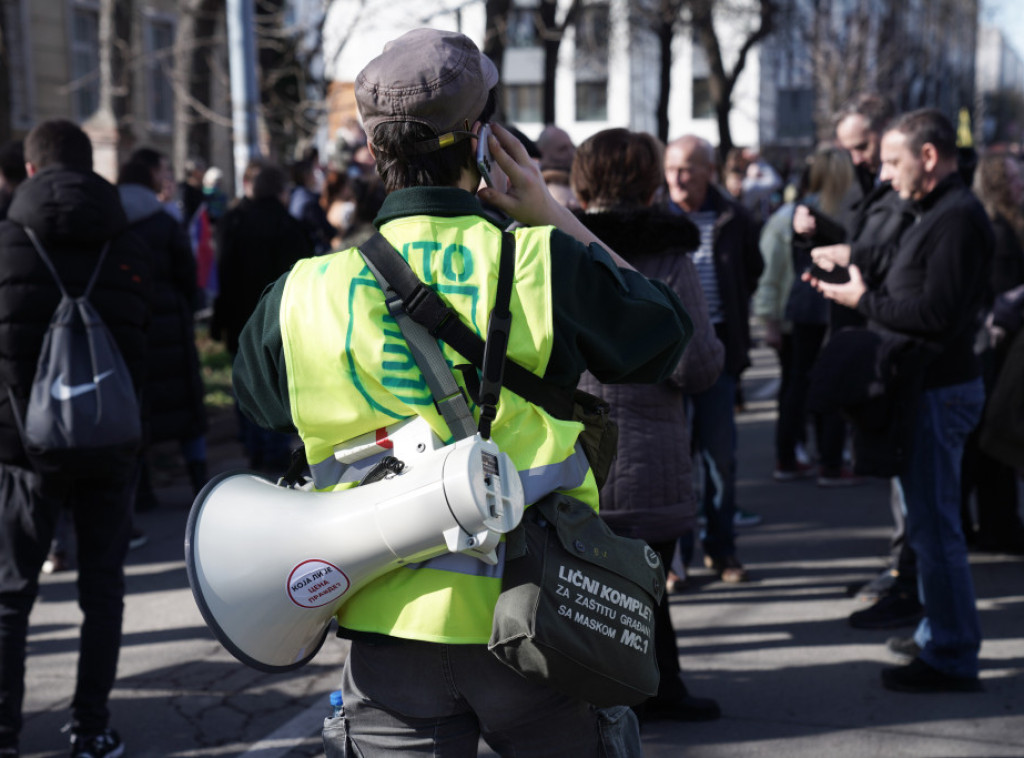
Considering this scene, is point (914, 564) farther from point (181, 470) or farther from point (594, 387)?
point (181, 470)

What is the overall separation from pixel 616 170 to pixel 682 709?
6.01 ft

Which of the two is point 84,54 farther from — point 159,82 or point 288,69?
point 288,69

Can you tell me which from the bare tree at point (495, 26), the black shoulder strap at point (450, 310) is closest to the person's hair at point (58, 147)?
the black shoulder strap at point (450, 310)

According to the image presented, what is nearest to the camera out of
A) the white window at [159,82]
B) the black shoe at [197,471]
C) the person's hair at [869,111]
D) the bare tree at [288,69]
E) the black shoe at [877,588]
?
the black shoe at [877,588]

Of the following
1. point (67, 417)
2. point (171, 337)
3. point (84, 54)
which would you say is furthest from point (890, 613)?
point (84, 54)

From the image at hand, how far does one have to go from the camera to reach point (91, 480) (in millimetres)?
3590

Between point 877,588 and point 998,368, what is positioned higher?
point 998,368

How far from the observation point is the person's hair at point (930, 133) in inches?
157

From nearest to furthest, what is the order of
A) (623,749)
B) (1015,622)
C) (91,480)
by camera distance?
(623,749), (91,480), (1015,622)

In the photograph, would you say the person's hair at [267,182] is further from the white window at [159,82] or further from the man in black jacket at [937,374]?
the white window at [159,82]

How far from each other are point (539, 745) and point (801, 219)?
3126mm

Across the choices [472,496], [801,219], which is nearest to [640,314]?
[472,496]

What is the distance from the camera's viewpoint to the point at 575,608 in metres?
1.84

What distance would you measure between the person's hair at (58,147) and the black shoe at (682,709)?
2590 mm
